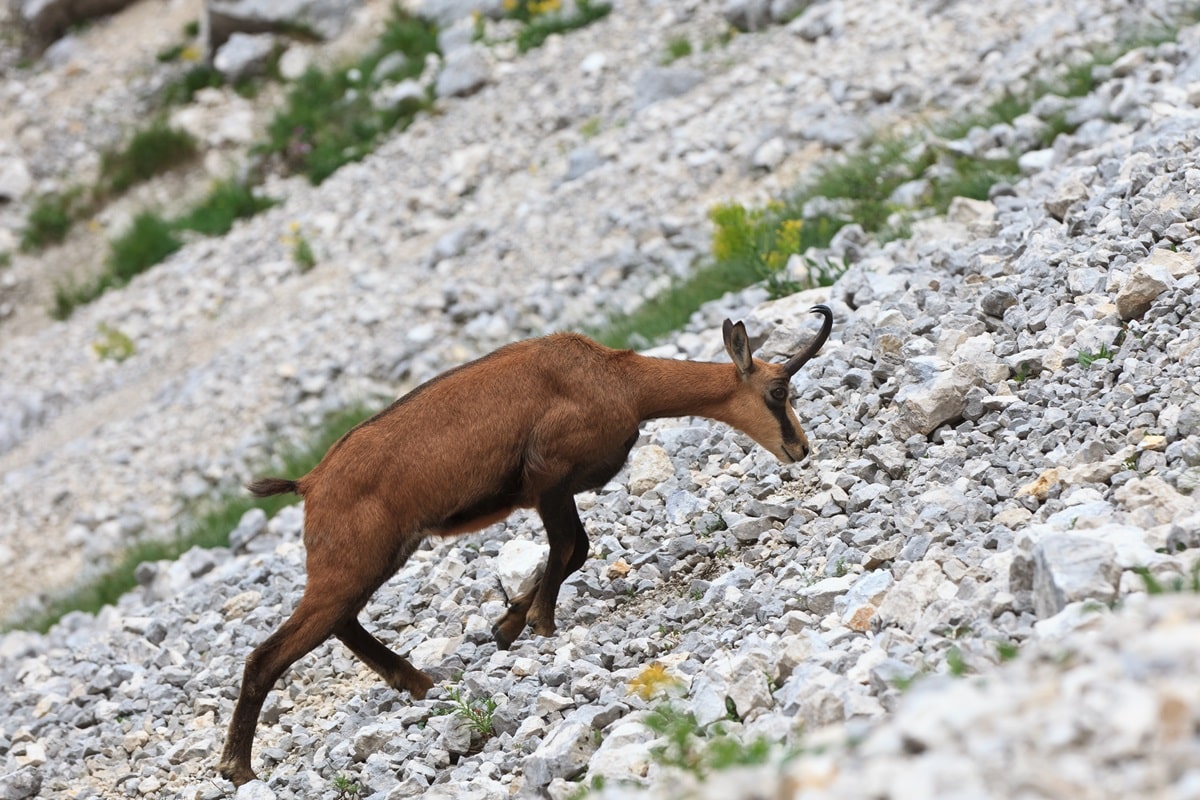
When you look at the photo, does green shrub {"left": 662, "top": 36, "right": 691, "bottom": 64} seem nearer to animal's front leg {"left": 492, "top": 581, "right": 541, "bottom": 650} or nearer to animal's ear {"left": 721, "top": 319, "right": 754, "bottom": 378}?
animal's ear {"left": 721, "top": 319, "right": 754, "bottom": 378}

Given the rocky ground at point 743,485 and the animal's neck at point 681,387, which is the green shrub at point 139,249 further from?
the animal's neck at point 681,387

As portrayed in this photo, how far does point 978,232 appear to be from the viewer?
344 inches

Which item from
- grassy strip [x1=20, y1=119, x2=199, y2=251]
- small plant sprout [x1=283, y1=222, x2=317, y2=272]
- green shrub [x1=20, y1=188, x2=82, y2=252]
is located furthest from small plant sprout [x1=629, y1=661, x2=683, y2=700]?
green shrub [x1=20, y1=188, x2=82, y2=252]

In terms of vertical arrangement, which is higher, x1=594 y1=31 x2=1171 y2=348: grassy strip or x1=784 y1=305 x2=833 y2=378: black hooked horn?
x1=784 y1=305 x2=833 y2=378: black hooked horn

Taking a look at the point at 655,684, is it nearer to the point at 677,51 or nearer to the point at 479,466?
the point at 479,466

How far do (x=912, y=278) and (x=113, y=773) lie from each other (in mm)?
5145

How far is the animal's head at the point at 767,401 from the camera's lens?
6.80m

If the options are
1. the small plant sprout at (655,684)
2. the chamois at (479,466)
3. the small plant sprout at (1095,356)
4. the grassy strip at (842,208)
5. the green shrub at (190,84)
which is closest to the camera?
the small plant sprout at (655,684)

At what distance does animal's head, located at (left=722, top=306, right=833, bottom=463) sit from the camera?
22.3 ft

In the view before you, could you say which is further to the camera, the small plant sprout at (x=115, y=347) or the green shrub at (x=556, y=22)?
the green shrub at (x=556, y=22)

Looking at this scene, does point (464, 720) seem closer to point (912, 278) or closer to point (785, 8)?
point (912, 278)

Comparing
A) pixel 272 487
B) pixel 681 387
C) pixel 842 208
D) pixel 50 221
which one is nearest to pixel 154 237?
pixel 50 221

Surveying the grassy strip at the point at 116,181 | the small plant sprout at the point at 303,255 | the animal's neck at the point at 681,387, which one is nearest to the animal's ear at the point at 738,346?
the animal's neck at the point at 681,387

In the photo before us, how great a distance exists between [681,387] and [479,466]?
1222 millimetres
